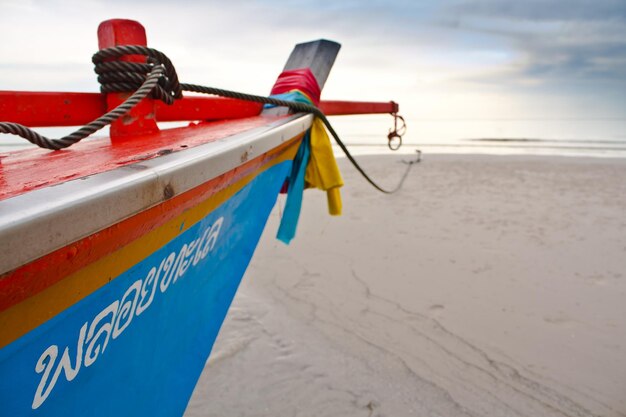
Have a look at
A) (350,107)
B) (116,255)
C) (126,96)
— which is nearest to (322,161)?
(350,107)

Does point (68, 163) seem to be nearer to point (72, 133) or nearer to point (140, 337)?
point (72, 133)

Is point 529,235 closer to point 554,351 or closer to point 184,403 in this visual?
point 554,351

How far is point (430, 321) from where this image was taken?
8.50 ft

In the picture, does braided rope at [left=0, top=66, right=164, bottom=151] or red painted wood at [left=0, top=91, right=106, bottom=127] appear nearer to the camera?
braided rope at [left=0, top=66, right=164, bottom=151]

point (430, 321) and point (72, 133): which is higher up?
point (72, 133)

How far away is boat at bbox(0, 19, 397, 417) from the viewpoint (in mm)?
435

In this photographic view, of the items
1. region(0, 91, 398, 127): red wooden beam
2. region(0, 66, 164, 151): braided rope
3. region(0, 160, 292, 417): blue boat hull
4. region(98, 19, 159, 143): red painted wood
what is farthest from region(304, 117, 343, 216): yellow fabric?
region(0, 66, 164, 151): braided rope

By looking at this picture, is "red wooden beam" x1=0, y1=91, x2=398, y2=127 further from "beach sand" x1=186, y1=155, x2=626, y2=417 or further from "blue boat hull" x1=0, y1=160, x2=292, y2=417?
"beach sand" x1=186, y1=155, x2=626, y2=417

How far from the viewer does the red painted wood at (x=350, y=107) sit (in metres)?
2.92

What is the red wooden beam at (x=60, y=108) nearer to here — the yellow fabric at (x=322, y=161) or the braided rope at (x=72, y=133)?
the braided rope at (x=72, y=133)

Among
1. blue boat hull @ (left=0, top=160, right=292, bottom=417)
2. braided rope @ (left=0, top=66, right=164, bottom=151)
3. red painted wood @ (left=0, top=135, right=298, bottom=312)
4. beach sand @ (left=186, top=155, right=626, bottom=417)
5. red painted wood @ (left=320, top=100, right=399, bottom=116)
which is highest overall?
braided rope @ (left=0, top=66, right=164, bottom=151)

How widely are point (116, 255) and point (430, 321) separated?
2386 millimetres

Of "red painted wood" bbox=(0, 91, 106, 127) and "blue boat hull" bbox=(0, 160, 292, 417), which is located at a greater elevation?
"red painted wood" bbox=(0, 91, 106, 127)

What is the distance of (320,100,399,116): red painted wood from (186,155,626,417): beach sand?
4.50ft
